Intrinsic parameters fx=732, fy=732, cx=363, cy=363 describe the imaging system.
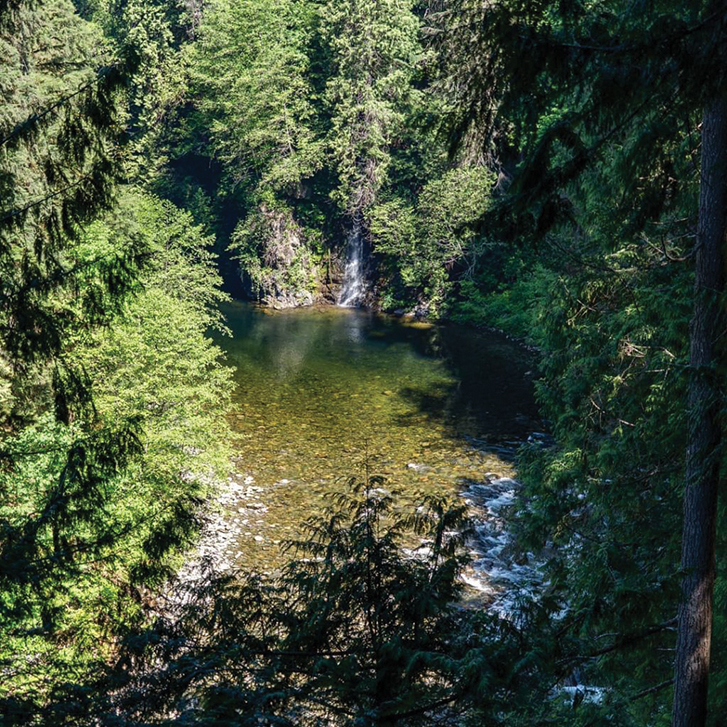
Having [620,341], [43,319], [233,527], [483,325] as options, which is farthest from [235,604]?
[483,325]

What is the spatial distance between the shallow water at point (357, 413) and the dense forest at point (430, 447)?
2.46ft

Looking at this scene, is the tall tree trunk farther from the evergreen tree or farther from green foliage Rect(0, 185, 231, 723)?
green foliage Rect(0, 185, 231, 723)

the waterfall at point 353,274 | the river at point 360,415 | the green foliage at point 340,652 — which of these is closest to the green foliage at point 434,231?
the waterfall at point 353,274

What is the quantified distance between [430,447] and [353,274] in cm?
2301

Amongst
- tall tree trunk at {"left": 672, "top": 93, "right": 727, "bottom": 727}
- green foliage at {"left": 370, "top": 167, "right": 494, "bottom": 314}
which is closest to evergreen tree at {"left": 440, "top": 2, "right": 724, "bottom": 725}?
tall tree trunk at {"left": 672, "top": 93, "right": 727, "bottom": 727}

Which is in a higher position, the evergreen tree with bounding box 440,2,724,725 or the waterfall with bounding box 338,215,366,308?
the evergreen tree with bounding box 440,2,724,725

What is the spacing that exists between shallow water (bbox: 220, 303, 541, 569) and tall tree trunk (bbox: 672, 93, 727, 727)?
9190 millimetres

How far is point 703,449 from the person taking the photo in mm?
5453

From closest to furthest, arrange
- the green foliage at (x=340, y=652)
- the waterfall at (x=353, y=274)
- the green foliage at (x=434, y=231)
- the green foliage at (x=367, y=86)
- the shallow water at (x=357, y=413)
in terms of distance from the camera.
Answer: the green foliage at (x=340, y=652) → the shallow water at (x=357, y=413) → the green foliage at (x=434, y=231) → the green foliage at (x=367, y=86) → the waterfall at (x=353, y=274)

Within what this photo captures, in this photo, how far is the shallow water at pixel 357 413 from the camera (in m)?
19.5

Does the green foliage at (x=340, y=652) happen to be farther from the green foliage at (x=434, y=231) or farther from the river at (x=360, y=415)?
the green foliage at (x=434, y=231)

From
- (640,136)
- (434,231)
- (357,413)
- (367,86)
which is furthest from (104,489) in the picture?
(367,86)

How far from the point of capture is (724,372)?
5219mm

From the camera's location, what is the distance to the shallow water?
64.1ft
